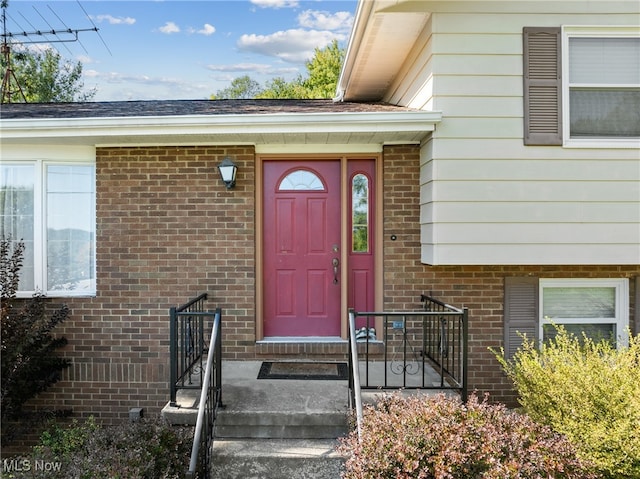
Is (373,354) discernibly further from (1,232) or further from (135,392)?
(1,232)

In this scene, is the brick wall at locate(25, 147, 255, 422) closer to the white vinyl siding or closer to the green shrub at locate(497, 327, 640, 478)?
the white vinyl siding

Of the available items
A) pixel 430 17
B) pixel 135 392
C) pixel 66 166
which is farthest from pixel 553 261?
pixel 66 166

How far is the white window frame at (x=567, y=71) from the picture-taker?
411 cm

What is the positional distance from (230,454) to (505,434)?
1987 mm

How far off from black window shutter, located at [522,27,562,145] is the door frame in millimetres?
1553

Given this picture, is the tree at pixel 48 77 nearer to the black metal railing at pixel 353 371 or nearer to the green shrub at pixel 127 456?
the green shrub at pixel 127 456

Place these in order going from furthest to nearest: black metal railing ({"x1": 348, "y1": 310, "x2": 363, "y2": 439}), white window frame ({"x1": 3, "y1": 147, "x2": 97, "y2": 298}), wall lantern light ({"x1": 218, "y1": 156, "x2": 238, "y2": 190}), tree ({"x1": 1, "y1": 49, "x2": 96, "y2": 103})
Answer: tree ({"x1": 1, "y1": 49, "x2": 96, "y2": 103})
white window frame ({"x1": 3, "y1": 147, "x2": 97, "y2": 298})
wall lantern light ({"x1": 218, "y1": 156, "x2": 238, "y2": 190})
black metal railing ({"x1": 348, "y1": 310, "x2": 363, "y2": 439})

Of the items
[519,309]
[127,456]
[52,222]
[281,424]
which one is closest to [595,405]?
[519,309]

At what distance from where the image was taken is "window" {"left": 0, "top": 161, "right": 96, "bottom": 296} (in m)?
4.73

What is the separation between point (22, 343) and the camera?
4.03m

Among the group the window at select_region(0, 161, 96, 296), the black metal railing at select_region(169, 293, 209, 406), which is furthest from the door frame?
the window at select_region(0, 161, 96, 296)

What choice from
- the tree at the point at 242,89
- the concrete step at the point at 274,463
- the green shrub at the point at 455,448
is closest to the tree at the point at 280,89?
the tree at the point at 242,89

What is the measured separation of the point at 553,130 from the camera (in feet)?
13.5

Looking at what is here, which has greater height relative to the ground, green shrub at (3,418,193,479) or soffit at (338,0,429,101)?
soffit at (338,0,429,101)
